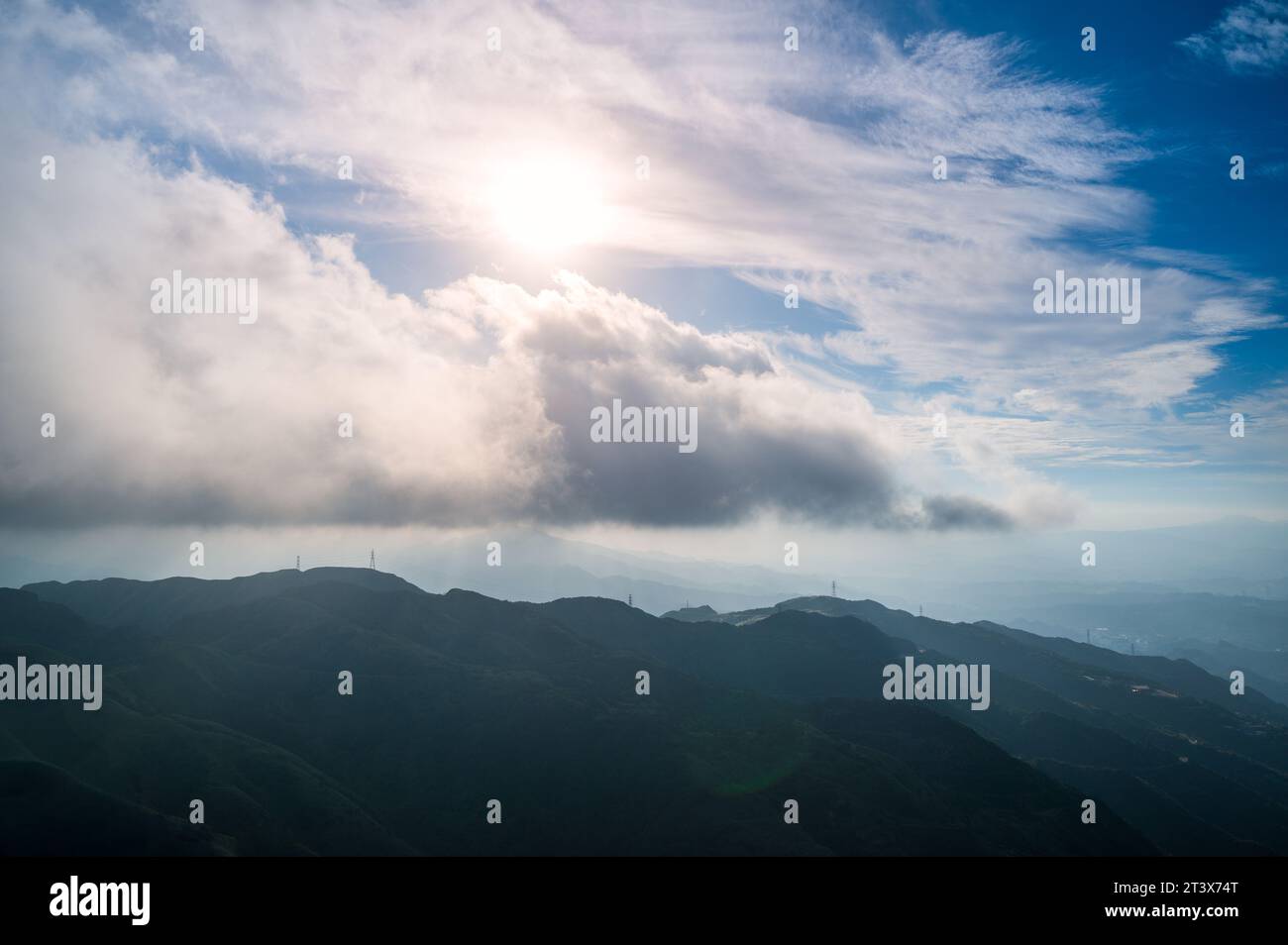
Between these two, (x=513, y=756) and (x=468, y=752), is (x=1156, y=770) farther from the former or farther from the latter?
(x=468, y=752)

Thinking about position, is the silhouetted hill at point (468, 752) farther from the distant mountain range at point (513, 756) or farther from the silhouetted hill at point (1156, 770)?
the silhouetted hill at point (1156, 770)

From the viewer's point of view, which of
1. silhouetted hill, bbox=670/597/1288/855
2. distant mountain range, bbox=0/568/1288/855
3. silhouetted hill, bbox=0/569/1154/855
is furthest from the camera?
silhouetted hill, bbox=670/597/1288/855

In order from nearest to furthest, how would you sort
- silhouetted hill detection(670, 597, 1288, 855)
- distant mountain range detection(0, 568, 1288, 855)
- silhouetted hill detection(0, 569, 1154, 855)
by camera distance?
1. distant mountain range detection(0, 568, 1288, 855)
2. silhouetted hill detection(0, 569, 1154, 855)
3. silhouetted hill detection(670, 597, 1288, 855)

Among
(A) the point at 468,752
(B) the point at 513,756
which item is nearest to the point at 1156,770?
(B) the point at 513,756

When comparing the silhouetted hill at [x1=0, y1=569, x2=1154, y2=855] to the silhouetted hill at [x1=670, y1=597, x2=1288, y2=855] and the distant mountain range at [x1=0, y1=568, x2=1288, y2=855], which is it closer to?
the distant mountain range at [x1=0, y1=568, x2=1288, y2=855]

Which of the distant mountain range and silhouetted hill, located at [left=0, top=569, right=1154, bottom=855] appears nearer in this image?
the distant mountain range

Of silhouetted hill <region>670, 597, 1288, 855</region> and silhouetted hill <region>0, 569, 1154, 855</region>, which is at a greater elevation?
silhouetted hill <region>0, 569, 1154, 855</region>

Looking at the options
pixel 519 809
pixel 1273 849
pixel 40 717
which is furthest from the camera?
pixel 1273 849

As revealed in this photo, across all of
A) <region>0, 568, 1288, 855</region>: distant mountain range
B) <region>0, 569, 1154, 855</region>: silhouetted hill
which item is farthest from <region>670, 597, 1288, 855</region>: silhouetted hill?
<region>0, 569, 1154, 855</region>: silhouetted hill
